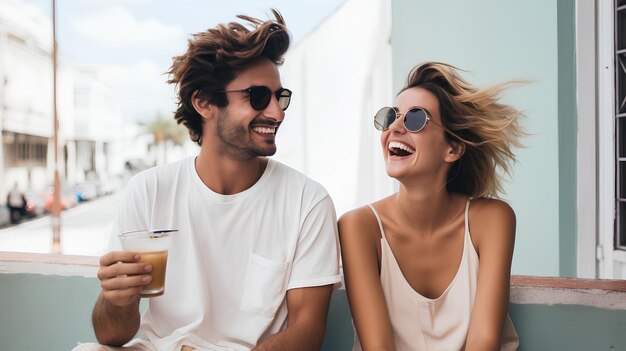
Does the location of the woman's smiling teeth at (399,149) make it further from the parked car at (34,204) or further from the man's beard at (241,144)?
the parked car at (34,204)

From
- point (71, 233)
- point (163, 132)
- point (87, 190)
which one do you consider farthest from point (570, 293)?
point (163, 132)

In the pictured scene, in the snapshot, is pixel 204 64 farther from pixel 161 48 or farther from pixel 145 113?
pixel 161 48

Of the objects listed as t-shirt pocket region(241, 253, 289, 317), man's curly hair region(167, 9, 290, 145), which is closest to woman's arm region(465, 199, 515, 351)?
t-shirt pocket region(241, 253, 289, 317)

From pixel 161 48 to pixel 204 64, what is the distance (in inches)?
1701

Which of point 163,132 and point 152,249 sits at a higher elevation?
point 163,132

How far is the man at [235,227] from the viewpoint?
2.11 metres

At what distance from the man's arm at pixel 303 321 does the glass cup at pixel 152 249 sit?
0.44m

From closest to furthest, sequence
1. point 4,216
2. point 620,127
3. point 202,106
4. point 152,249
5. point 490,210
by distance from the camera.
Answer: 1. point 152,249
2. point 490,210
3. point 202,106
4. point 620,127
5. point 4,216

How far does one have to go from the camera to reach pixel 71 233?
1081 inches

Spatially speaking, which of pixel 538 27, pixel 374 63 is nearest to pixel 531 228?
pixel 538 27

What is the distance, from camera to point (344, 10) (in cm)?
874

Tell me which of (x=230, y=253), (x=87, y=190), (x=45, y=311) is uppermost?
(x=230, y=253)

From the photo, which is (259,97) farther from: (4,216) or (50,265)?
(4,216)

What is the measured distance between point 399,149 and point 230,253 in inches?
31.0
